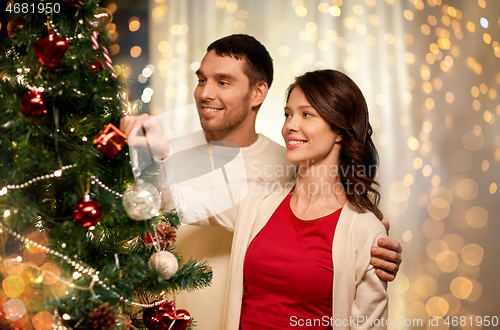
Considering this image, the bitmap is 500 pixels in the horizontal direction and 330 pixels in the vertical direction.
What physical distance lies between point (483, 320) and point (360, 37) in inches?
65.8

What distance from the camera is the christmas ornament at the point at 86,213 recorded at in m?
0.67

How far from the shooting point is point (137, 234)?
82cm

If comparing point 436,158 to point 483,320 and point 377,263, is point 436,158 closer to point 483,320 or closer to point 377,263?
point 483,320


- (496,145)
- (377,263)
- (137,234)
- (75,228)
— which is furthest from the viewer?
(496,145)

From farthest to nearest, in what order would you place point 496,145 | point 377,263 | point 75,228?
point 496,145, point 377,263, point 75,228

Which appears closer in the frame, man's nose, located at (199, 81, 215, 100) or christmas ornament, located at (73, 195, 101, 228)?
christmas ornament, located at (73, 195, 101, 228)

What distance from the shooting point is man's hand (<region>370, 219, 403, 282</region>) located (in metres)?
1.06

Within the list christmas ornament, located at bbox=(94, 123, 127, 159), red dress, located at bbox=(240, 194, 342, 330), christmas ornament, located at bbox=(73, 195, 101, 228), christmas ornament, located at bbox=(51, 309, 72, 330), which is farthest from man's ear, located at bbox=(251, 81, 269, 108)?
christmas ornament, located at bbox=(51, 309, 72, 330)

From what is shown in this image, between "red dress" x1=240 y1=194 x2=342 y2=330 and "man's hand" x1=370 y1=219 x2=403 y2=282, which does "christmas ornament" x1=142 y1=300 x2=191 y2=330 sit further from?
"man's hand" x1=370 y1=219 x2=403 y2=282

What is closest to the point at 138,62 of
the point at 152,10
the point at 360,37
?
the point at 152,10

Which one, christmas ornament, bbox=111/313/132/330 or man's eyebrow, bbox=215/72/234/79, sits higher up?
man's eyebrow, bbox=215/72/234/79

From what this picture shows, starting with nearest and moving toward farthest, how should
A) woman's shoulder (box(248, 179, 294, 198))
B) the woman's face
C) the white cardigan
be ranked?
1. the white cardigan
2. the woman's face
3. woman's shoulder (box(248, 179, 294, 198))

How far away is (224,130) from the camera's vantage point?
1438mm

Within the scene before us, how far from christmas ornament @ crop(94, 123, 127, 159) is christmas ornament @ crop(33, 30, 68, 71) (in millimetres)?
163
